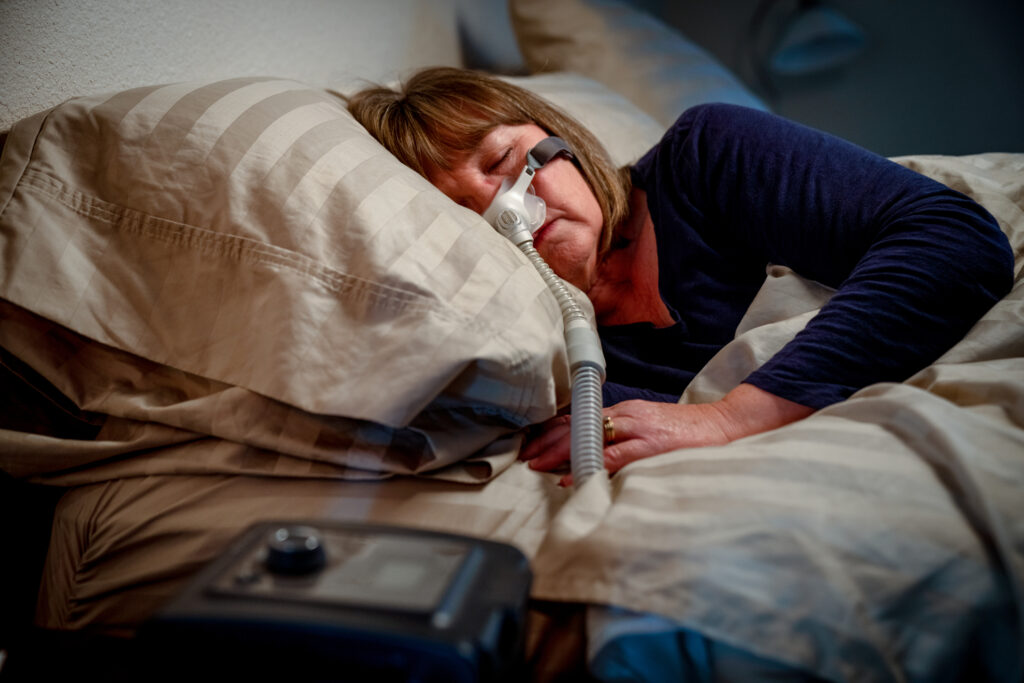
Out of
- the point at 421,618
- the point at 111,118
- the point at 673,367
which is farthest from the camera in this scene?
the point at 673,367

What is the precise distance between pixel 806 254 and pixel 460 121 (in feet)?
1.68

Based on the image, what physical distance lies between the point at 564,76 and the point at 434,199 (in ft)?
2.96

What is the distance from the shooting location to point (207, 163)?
0.72 meters

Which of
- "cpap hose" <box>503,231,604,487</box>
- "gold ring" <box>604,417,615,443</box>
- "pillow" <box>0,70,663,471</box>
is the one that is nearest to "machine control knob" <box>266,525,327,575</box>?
"pillow" <box>0,70,663,471</box>

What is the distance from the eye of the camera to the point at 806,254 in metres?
0.91

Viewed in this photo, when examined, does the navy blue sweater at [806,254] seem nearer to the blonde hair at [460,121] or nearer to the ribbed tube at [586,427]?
the blonde hair at [460,121]

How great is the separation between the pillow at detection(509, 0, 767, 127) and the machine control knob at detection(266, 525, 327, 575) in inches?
53.6

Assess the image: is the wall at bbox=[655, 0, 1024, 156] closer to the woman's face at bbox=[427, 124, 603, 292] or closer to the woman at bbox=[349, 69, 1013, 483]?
the woman at bbox=[349, 69, 1013, 483]

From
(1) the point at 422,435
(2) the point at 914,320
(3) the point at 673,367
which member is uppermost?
(2) the point at 914,320

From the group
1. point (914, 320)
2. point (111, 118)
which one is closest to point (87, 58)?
point (111, 118)

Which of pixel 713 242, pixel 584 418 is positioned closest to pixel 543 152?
pixel 713 242

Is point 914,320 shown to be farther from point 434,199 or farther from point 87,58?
point 87,58

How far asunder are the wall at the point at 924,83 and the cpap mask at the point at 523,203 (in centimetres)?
162

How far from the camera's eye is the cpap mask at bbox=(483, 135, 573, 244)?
0.96 metres
